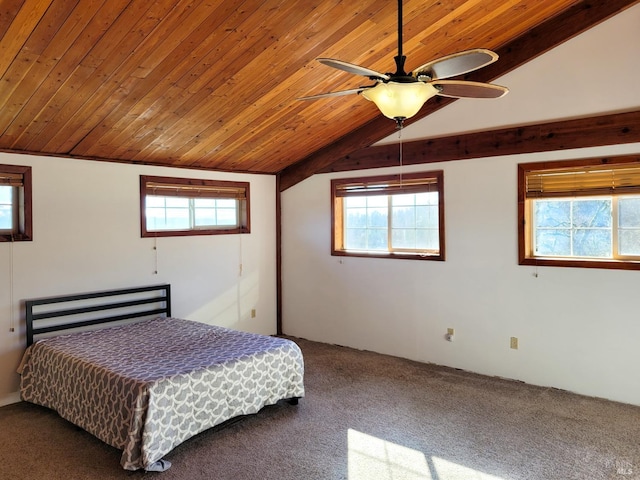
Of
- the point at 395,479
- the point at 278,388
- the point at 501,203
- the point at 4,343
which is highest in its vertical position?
the point at 501,203

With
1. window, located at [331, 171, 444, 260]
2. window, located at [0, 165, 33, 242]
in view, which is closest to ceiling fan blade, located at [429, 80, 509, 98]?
window, located at [331, 171, 444, 260]

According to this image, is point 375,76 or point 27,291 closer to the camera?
point 375,76

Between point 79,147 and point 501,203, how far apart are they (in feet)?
12.7

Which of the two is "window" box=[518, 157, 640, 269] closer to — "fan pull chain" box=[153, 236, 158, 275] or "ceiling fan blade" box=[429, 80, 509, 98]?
"ceiling fan blade" box=[429, 80, 509, 98]

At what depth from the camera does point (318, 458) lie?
307 cm

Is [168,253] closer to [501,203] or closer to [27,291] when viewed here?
[27,291]

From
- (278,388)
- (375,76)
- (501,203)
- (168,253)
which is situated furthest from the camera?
(168,253)

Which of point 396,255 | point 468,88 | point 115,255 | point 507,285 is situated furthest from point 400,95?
point 115,255

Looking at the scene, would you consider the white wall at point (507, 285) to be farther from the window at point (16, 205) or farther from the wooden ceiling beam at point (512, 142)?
the window at point (16, 205)

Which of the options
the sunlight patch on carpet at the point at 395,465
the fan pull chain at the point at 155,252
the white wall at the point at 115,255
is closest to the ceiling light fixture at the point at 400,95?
the sunlight patch on carpet at the point at 395,465

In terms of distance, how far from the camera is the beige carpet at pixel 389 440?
291cm

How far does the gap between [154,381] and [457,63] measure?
8.35 feet

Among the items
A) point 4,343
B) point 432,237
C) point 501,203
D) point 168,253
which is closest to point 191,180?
point 168,253

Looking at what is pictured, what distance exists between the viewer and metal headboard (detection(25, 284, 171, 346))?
4094 mm
